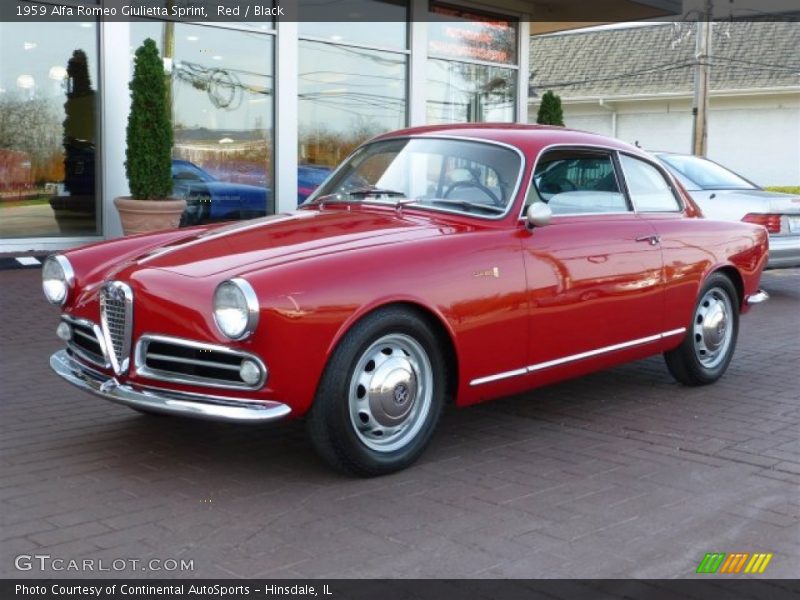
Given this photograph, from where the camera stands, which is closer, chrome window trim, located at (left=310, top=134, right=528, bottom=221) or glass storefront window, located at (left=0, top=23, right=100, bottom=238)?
chrome window trim, located at (left=310, top=134, right=528, bottom=221)

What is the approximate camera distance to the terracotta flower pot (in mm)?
11578

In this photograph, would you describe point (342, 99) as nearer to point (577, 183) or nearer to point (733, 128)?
point (577, 183)

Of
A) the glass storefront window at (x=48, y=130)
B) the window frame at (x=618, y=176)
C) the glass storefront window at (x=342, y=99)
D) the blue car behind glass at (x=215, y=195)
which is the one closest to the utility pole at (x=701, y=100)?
the glass storefront window at (x=342, y=99)

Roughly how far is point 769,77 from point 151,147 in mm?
22823

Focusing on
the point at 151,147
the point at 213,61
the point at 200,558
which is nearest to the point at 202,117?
the point at 213,61

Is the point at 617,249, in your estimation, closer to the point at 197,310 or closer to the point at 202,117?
the point at 197,310

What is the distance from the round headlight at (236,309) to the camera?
13.6 feet

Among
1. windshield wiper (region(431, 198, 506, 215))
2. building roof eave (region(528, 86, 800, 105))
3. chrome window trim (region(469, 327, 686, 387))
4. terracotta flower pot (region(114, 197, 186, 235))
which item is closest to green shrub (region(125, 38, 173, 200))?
terracotta flower pot (region(114, 197, 186, 235))

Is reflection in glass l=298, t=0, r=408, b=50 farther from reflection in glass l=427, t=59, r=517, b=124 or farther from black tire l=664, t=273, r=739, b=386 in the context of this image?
black tire l=664, t=273, r=739, b=386

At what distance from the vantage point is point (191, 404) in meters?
4.25

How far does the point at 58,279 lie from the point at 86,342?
422 mm

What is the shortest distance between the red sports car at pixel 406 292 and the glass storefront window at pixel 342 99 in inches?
348

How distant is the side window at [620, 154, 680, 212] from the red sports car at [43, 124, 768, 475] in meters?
0.01

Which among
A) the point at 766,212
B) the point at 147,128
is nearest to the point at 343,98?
the point at 147,128
